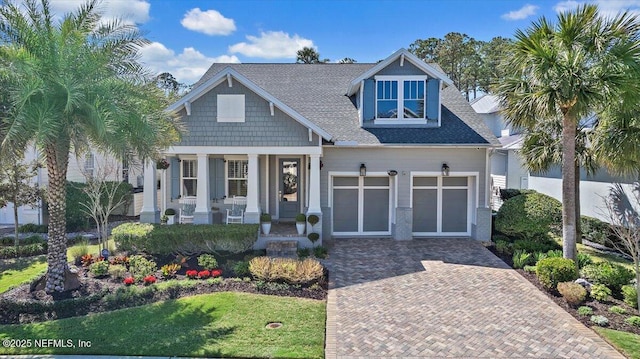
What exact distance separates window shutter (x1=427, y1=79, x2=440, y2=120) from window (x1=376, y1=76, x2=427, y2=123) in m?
0.23

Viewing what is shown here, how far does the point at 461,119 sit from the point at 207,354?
15.2m

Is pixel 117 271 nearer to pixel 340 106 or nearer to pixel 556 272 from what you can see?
pixel 340 106

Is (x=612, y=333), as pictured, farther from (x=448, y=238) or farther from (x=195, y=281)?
(x=195, y=281)

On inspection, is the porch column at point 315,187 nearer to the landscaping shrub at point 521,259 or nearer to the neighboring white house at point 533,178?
the neighboring white house at point 533,178

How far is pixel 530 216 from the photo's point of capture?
599 inches

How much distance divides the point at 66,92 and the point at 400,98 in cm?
1294

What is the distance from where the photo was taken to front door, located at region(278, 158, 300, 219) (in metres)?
18.9

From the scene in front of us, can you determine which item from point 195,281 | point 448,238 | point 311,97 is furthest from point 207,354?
point 311,97

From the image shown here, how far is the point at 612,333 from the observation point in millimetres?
8438

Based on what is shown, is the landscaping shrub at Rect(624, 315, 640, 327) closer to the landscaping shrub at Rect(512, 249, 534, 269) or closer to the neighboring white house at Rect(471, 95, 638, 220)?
the landscaping shrub at Rect(512, 249, 534, 269)

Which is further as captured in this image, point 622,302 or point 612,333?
point 622,302

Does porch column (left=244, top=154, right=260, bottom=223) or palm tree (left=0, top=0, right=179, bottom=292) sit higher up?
palm tree (left=0, top=0, right=179, bottom=292)

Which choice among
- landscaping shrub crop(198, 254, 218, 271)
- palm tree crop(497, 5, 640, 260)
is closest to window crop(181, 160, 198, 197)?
landscaping shrub crop(198, 254, 218, 271)

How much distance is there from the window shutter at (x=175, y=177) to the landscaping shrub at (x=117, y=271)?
6629 millimetres
